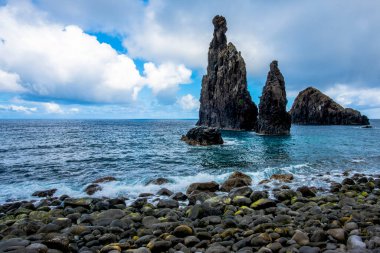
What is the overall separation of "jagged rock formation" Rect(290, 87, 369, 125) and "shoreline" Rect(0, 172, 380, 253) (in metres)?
161

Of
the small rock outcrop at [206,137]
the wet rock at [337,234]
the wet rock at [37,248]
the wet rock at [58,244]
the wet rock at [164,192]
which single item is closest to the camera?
the wet rock at [37,248]

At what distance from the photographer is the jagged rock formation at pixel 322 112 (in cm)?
15988

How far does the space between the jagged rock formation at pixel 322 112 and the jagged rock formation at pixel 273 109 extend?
91.6 m

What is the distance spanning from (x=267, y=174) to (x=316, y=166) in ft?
25.2

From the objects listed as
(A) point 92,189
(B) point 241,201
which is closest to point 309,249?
(B) point 241,201

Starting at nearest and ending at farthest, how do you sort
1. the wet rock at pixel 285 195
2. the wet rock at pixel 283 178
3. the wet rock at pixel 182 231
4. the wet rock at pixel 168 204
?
the wet rock at pixel 182 231 < the wet rock at pixel 168 204 < the wet rock at pixel 285 195 < the wet rock at pixel 283 178

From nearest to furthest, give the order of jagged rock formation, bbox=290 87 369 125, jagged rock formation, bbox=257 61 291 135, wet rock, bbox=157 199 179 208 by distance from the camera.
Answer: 1. wet rock, bbox=157 199 179 208
2. jagged rock formation, bbox=257 61 291 135
3. jagged rock formation, bbox=290 87 369 125

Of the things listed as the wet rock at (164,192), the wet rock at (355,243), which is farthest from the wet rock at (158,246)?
the wet rock at (164,192)

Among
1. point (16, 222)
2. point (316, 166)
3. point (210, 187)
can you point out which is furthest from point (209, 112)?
point (16, 222)

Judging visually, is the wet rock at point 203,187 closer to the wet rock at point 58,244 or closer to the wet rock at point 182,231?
the wet rock at point 182,231

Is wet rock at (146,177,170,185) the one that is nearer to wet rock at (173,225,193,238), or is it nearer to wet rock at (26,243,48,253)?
wet rock at (173,225,193,238)

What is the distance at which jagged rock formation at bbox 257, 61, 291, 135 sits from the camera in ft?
261

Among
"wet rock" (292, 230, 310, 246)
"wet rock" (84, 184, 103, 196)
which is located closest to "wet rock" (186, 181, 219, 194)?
"wet rock" (84, 184, 103, 196)

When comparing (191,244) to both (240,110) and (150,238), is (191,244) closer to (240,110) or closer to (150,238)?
(150,238)
